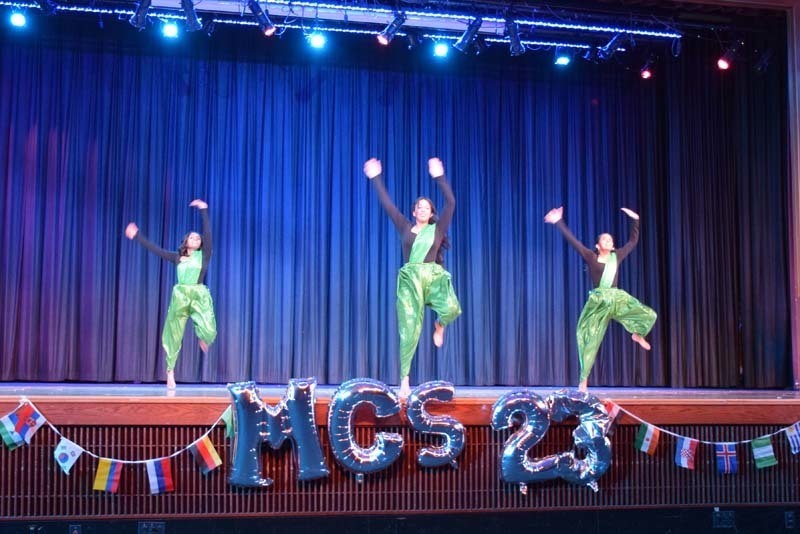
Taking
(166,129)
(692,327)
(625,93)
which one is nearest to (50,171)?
(166,129)

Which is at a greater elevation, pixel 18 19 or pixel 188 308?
pixel 18 19

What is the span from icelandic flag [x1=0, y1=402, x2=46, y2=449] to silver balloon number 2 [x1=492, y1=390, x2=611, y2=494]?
2.75 meters

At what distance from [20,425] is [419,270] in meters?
2.85

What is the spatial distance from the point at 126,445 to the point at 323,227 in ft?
16.3

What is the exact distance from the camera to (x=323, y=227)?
963 centimetres

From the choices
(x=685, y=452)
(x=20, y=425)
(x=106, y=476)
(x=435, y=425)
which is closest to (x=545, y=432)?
(x=435, y=425)

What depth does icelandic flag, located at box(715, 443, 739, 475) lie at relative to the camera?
5.46m

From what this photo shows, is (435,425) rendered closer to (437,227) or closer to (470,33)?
(437,227)

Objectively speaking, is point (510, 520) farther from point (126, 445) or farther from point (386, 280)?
point (386, 280)

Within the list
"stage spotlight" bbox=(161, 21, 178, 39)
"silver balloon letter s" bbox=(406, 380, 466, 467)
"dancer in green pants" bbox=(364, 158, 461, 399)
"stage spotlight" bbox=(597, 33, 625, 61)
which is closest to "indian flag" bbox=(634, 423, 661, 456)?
"silver balloon letter s" bbox=(406, 380, 466, 467)

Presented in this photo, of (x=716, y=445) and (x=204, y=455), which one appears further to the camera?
(x=716, y=445)

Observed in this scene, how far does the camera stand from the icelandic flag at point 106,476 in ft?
15.9

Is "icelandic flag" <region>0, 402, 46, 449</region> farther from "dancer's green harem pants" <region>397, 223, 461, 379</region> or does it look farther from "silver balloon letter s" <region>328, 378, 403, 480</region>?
"dancer's green harem pants" <region>397, 223, 461, 379</region>

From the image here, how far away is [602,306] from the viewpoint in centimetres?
746
